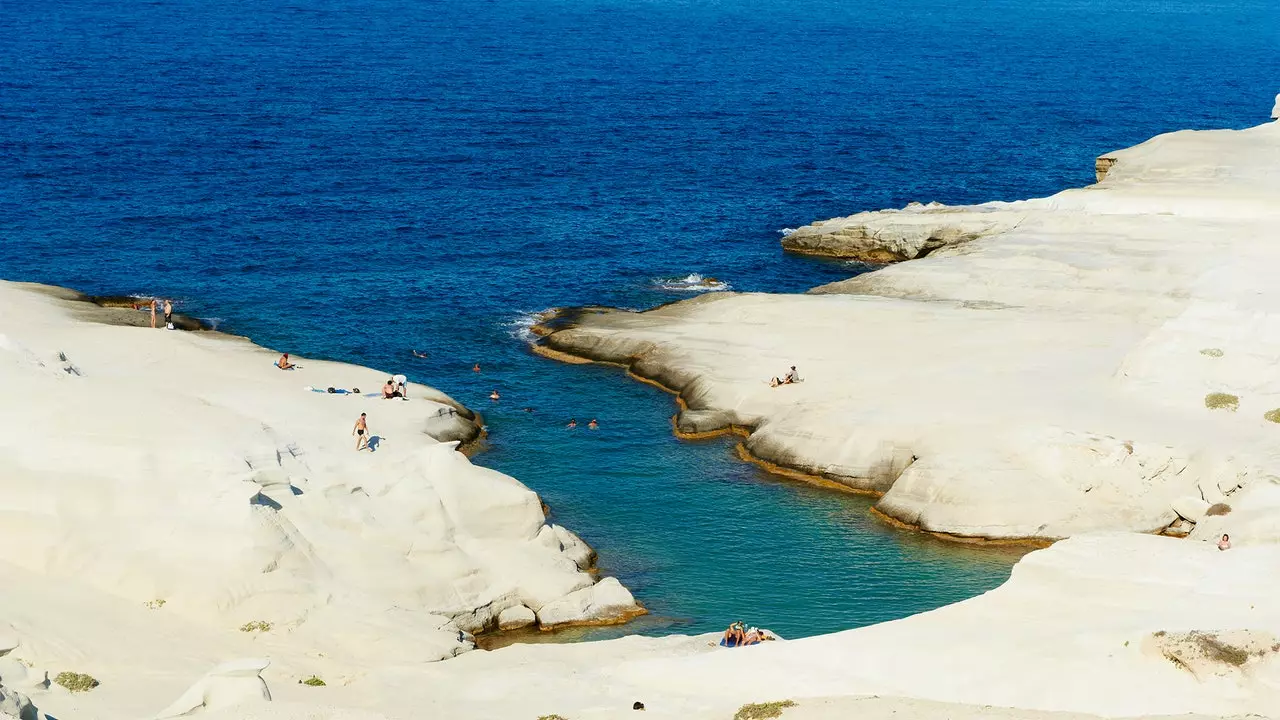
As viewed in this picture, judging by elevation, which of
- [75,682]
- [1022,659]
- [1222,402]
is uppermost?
[1222,402]

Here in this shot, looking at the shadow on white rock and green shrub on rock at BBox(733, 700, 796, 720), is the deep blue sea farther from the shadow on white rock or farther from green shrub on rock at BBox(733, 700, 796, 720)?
the shadow on white rock

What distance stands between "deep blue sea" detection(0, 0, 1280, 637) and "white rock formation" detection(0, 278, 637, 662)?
6.92m

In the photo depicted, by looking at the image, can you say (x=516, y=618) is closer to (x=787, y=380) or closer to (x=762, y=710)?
(x=762, y=710)

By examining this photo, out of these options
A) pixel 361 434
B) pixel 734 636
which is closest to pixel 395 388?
pixel 361 434

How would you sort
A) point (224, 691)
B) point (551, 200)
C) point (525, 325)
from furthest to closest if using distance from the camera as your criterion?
1. point (551, 200)
2. point (525, 325)
3. point (224, 691)

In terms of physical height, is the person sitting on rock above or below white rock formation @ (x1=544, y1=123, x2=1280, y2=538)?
below

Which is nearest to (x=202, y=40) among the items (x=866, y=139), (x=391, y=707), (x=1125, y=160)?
(x=866, y=139)

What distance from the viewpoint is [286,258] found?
106 metres

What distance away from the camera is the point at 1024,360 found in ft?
257

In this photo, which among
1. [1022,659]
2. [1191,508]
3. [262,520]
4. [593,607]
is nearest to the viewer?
[1022,659]

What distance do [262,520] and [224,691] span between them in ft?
49.7

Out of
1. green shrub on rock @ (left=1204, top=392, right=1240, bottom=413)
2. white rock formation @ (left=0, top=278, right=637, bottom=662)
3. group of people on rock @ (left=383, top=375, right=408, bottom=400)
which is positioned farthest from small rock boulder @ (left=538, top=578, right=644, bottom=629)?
green shrub on rock @ (left=1204, top=392, right=1240, bottom=413)

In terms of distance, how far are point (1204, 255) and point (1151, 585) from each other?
163 ft

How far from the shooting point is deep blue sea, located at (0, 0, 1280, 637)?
221 feet
